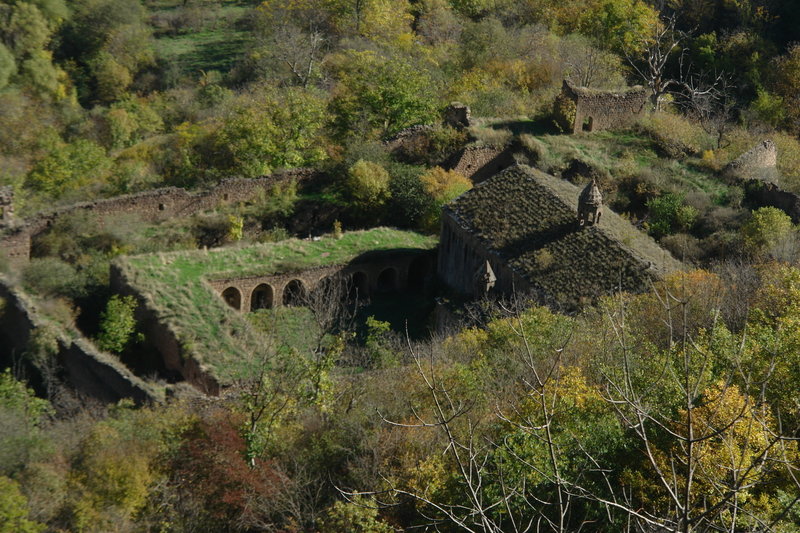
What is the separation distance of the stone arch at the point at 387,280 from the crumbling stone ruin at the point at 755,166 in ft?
44.6

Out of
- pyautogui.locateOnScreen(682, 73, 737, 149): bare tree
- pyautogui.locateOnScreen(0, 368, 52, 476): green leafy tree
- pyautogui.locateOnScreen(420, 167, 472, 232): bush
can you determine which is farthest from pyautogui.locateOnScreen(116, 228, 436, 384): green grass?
pyautogui.locateOnScreen(682, 73, 737, 149): bare tree

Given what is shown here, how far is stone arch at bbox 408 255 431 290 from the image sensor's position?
34719 millimetres

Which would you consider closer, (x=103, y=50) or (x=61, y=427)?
(x=61, y=427)

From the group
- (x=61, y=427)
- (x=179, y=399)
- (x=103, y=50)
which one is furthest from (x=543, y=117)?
(x=103, y=50)

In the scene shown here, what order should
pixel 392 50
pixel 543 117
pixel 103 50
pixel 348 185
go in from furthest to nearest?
pixel 103 50 < pixel 392 50 < pixel 543 117 < pixel 348 185

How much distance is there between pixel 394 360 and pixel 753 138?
72.4 feet

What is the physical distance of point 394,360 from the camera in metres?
25.8

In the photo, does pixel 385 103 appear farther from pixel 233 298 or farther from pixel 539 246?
pixel 539 246

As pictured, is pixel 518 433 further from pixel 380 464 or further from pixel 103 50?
pixel 103 50

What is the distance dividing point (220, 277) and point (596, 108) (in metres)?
18.6

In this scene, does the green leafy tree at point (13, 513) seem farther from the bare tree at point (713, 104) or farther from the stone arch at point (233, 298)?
the bare tree at point (713, 104)

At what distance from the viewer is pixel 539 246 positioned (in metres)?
28.7

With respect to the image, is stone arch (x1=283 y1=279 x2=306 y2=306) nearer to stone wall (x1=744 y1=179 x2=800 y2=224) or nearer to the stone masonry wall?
the stone masonry wall

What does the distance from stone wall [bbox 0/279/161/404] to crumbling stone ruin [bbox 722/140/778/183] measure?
23327 mm
